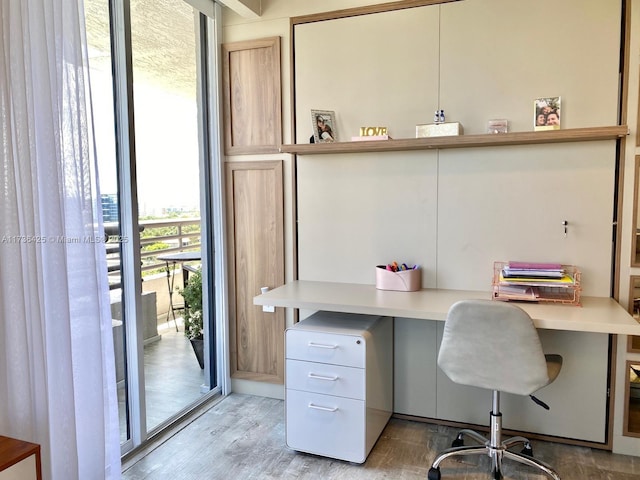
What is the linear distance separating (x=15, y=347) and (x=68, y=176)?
626mm

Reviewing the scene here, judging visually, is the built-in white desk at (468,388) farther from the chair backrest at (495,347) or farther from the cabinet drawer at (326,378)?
the cabinet drawer at (326,378)

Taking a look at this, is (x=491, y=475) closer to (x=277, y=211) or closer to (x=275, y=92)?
(x=277, y=211)

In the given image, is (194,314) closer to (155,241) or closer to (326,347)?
(155,241)

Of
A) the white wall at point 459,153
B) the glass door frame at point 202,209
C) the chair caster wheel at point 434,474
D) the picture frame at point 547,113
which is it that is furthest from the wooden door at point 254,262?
the picture frame at point 547,113

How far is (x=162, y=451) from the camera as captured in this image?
8.16 feet

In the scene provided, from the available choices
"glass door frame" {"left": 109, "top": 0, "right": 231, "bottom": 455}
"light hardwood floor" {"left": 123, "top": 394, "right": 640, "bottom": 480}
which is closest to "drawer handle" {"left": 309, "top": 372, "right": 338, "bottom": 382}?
"light hardwood floor" {"left": 123, "top": 394, "right": 640, "bottom": 480}

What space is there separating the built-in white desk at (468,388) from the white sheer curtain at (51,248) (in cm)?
94

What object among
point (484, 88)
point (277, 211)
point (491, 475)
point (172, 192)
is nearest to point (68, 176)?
point (172, 192)

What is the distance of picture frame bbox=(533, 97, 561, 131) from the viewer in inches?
93.5

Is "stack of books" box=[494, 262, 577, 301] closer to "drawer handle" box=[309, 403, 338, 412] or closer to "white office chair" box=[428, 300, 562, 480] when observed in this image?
"white office chair" box=[428, 300, 562, 480]

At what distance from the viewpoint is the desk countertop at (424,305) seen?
6.43 ft

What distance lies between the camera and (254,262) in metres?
3.17

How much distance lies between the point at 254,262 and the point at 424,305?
1.31 meters

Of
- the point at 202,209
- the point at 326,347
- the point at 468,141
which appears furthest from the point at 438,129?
the point at 202,209
